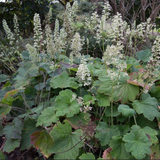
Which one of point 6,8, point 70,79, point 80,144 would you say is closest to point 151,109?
point 80,144

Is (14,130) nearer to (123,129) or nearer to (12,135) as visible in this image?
(12,135)

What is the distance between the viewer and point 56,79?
6.77 feet

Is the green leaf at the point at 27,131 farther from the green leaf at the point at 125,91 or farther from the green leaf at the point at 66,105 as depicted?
the green leaf at the point at 125,91

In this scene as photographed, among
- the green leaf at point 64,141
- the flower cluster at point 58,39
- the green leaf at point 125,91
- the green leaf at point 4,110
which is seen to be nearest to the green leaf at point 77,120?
the green leaf at point 64,141

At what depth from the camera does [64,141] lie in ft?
4.98

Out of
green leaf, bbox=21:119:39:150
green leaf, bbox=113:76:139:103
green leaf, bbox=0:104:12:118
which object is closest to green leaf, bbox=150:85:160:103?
green leaf, bbox=113:76:139:103

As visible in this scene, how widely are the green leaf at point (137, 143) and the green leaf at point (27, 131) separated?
1031 millimetres

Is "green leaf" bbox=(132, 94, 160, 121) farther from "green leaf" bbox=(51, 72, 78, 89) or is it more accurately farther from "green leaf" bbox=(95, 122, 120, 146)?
"green leaf" bbox=(51, 72, 78, 89)

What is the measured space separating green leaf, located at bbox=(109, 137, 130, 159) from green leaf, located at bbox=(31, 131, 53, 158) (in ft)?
1.94

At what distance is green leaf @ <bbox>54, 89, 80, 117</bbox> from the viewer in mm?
1586

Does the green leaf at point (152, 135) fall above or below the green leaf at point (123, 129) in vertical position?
above

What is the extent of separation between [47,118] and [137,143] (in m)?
0.92

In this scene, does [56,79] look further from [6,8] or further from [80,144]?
[6,8]

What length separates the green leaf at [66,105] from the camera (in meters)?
1.59
